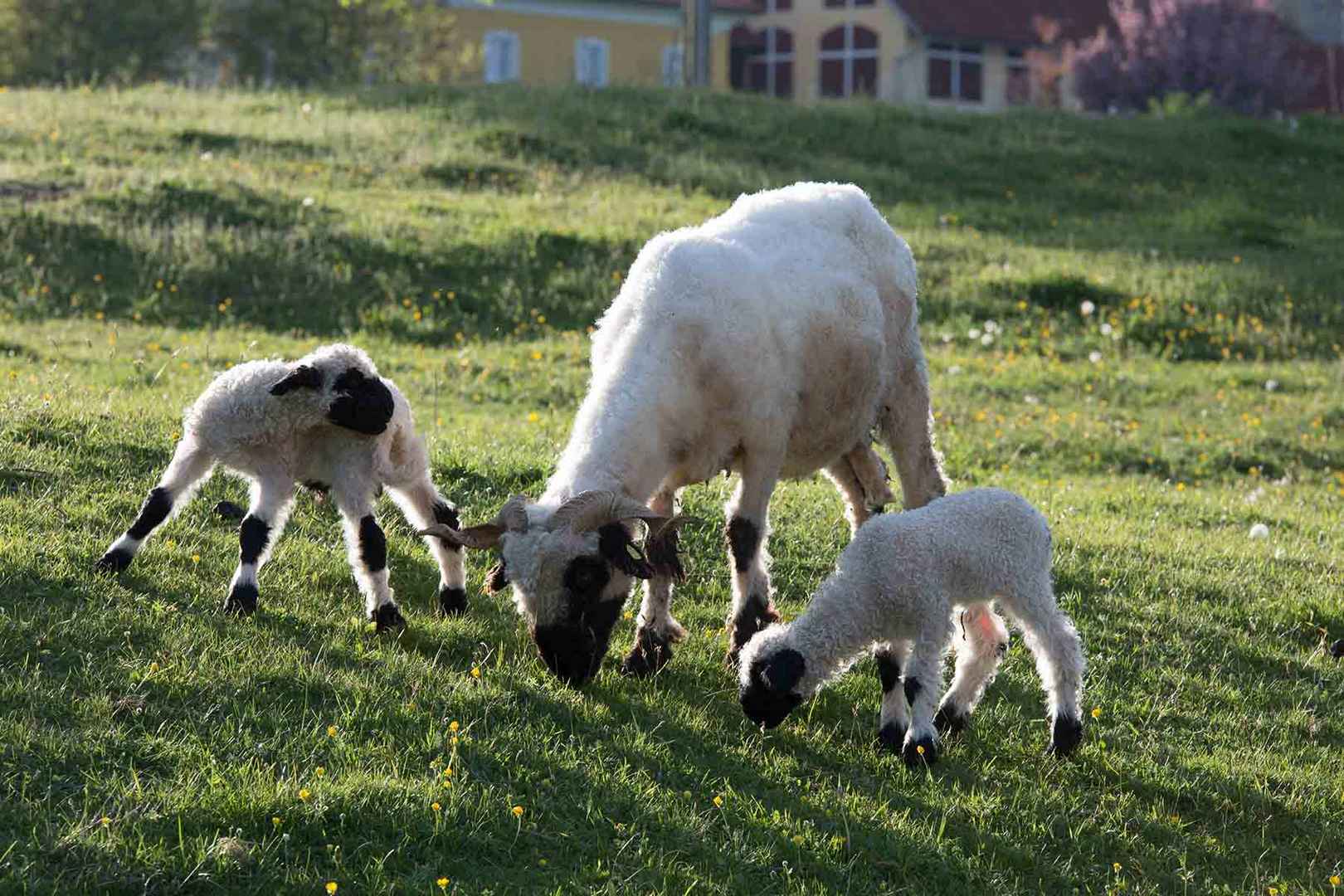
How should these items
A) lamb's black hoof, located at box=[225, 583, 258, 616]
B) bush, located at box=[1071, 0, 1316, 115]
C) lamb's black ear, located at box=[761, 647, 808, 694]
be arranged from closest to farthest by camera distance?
lamb's black ear, located at box=[761, 647, 808, 694], lamb's black hoof, located at box=[225, 583, 258, 616], bush, located at box=[1071, 0, 1316, 115]

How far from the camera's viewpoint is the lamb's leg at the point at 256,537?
6941mm

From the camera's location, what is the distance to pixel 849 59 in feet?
167

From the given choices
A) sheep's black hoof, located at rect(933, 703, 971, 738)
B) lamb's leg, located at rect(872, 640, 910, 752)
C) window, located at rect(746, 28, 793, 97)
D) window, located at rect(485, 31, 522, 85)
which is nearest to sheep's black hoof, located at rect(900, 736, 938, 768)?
lamb's leg, located at rect(872, 640, 910, 752)

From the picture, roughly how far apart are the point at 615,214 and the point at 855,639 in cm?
1362

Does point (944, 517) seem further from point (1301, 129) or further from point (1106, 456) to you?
point (1301, 129)

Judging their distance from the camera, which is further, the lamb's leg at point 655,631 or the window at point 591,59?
the window at point 591,59

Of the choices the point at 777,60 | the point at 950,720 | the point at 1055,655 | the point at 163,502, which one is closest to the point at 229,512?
the point at 163,502

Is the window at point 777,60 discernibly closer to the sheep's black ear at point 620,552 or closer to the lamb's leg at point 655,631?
the lamb's leg at point 655,631

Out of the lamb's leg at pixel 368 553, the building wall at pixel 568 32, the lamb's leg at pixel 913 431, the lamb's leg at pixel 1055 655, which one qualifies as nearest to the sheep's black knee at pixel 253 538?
the lamb's leg at pixel 368 553

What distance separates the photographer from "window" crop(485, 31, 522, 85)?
4797cm

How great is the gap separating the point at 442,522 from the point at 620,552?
1762 mm

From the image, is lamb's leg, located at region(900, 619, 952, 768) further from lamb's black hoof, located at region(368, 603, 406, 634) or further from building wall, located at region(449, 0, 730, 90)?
building wall, located at region(449, 0, 730, 90)

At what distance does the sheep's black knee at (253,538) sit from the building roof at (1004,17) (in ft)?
146

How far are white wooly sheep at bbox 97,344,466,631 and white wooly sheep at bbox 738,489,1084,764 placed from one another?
6.10ft
